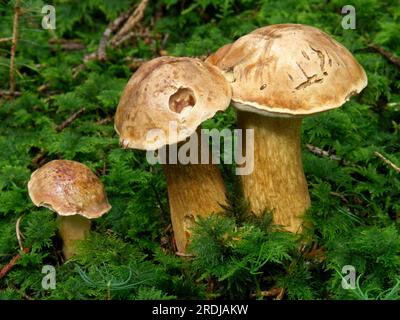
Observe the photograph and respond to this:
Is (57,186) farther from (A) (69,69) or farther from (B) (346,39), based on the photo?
(B) (346,39)

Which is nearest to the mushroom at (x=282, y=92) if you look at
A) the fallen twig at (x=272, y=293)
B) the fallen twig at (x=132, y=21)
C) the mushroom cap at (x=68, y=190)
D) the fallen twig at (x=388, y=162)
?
the fallen twig at (x=272, y=293)

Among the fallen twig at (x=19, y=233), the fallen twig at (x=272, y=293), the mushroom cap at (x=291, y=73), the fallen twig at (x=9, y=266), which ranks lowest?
the fallen twig at (x=9, y=266)

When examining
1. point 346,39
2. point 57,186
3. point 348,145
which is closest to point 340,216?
point 348,145

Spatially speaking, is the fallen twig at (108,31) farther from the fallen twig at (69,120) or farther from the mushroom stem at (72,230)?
the mushroom stem at (72,230)

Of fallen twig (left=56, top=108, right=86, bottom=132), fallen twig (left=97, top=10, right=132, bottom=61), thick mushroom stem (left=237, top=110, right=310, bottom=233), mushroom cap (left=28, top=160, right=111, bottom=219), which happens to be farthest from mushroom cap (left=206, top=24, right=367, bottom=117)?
fallen twig (left=97, top=10, right=132, bottom=61)

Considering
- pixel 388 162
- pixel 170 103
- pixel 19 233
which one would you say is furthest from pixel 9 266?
pixel 388 162

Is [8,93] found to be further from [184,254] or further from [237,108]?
[237,108]

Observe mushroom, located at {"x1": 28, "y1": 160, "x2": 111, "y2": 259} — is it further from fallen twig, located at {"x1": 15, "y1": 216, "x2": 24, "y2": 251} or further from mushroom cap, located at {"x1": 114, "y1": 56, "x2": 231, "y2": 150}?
mushroom cap, located at {"x1": 114, "y1": 56, "x2": 231, "y2": 150}
